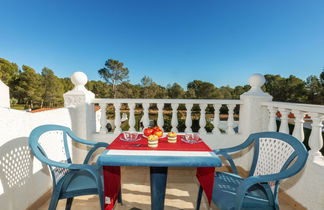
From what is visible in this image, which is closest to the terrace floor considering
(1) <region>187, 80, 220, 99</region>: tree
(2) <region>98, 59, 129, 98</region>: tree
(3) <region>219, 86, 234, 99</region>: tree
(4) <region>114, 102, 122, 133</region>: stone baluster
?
(4) <region>114, 102, 122, 133</region>: stone baluster

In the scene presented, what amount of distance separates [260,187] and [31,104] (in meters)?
39.2

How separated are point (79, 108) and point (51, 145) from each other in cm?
80

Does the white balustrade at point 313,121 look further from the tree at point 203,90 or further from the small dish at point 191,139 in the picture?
the tree at point 203,90

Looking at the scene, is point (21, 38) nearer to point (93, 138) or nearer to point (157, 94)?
point (157, 94)

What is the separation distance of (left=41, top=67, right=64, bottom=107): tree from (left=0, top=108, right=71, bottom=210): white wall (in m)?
37.3

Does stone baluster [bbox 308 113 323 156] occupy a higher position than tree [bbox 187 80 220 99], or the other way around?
tree [bbox 187 80 220 99]

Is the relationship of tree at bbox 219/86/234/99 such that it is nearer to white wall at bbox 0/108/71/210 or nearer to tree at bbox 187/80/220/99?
tree at bbox 187/80/220/99

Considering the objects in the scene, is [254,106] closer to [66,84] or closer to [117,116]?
[117,116]

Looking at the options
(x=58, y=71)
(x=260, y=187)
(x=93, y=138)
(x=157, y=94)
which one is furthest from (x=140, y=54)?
(x=260, y=187)

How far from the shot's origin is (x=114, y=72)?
94.9 feet

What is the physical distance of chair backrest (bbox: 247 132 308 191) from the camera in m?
1.12

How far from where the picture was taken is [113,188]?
48.3 inches

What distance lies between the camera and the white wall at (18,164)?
1326 millimetres

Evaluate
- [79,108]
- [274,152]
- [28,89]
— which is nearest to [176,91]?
[79,108]
